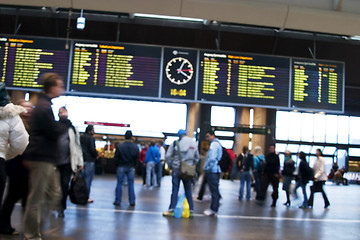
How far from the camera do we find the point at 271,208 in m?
9.04

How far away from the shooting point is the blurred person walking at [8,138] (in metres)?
4.31

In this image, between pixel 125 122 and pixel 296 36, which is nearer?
pixel 296 36

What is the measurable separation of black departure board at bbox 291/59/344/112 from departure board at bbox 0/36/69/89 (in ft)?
18.7

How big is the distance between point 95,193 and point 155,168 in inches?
176

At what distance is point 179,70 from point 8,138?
5.39 meters

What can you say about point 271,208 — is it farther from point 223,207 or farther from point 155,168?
point 155,168

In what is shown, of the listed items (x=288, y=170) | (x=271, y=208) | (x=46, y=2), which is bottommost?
(x=271, y=208)

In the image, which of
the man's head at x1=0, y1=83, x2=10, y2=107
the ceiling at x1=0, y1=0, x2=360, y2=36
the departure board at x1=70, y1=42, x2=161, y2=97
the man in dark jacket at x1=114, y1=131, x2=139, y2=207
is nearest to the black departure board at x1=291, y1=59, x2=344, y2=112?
the ceiling at x1=0, y1=0, x2=360, y2=36

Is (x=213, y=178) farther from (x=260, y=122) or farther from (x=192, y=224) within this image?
(x=260, y=122)

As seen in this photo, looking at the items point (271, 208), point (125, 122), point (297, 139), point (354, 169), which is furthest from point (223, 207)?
point (354, 169)

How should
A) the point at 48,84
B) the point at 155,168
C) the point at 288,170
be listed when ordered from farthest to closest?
the point at 155,168
the point at 288,170
the point at 48,84

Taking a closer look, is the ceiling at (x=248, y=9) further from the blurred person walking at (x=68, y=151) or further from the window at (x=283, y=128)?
the window at (x=283, y=128)

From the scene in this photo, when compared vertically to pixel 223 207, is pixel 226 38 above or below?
above

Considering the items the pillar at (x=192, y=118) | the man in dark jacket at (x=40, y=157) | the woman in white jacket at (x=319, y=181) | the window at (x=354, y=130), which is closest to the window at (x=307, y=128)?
the window at (x=354, y=130)
